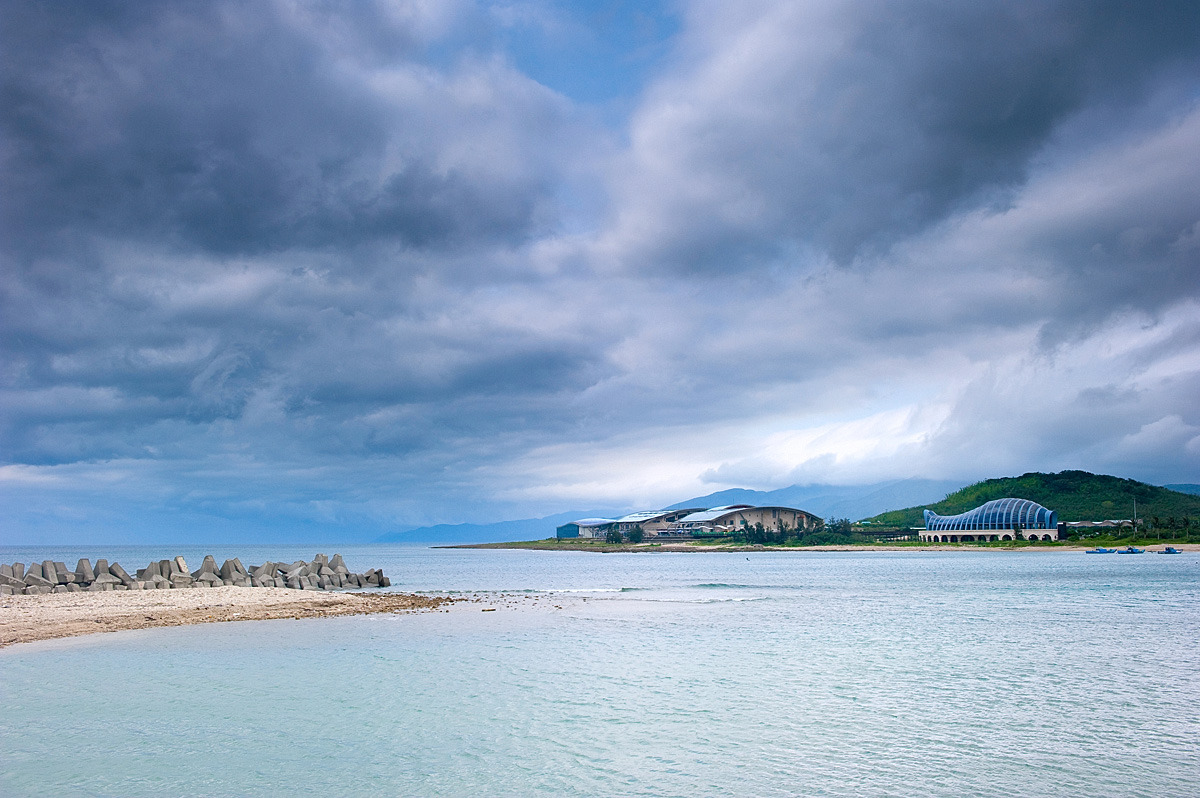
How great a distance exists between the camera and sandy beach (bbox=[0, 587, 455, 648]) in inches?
1313

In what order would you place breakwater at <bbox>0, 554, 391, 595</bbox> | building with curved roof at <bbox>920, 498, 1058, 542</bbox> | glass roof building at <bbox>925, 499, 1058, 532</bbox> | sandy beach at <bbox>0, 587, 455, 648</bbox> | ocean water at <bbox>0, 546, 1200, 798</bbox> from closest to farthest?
1. ocean water at <bbox>0, 546, 1200, 798</bbox>
2. sandy beach at <bbox>0, 587, 455, 648</bbox>
3. breakwater at <bbox>0, 554, 391, 595</bbox>
4. building with curved roof at <bbox>920, 498, 1058, 542</bbox>
5. glass roof building at <bbox>925, 499, 1058, 532</bbox>

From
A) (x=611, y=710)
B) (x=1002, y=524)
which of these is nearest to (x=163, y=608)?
(x=611, y=710)

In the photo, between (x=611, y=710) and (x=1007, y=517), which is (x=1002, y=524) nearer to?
(x=1007, y=517)

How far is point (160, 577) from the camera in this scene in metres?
52.5

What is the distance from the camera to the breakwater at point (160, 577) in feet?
161

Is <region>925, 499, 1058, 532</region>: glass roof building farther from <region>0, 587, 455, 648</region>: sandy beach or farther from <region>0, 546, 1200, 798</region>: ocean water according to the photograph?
<region>0, 587, 455, 648</region>: sandy beach

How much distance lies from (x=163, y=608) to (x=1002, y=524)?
184205 millimetres

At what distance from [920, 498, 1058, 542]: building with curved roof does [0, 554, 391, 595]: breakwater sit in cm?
15850

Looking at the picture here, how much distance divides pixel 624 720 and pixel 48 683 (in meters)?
15.7

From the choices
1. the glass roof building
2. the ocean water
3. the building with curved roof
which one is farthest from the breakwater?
the glass roof building

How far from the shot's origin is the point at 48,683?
71.0 feet

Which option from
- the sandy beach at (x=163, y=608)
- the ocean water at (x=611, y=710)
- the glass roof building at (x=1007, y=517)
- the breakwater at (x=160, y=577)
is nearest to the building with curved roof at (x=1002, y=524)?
the glass roof building at (x=1007, y=517)

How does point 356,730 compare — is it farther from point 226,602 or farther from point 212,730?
point 226,602

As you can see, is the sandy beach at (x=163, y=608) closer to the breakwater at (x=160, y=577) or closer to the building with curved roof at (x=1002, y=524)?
the breakwater at (x=160, y=577)
